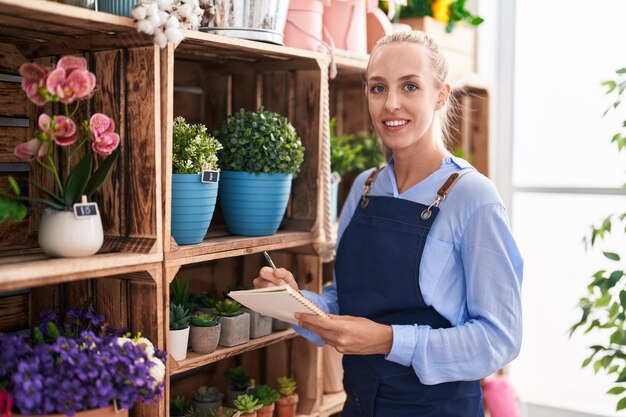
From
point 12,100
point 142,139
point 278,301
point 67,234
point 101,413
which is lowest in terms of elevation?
point 101,413

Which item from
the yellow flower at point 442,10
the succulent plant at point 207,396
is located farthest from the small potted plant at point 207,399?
the yellow flower at point 442,10

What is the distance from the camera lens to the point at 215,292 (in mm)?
2441

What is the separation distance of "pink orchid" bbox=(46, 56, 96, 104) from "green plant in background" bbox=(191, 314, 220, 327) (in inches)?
27.7

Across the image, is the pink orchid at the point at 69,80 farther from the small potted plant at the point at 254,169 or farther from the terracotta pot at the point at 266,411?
the terracotta pot at the point at 266,411

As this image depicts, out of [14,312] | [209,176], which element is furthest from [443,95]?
[14,312]

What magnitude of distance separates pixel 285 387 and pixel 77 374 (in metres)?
0.92

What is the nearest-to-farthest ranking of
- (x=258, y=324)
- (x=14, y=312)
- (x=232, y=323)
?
1. (x=14, y=312)
2. (x=232, y=323)
3. (x=258, y=324)

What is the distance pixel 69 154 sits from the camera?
5.03 feet

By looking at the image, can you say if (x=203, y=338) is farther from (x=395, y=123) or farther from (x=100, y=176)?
(x=395, y=123)

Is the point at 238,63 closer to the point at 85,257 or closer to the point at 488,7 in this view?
the point at 85,257

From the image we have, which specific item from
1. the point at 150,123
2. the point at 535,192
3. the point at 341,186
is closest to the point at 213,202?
the point at 150,123

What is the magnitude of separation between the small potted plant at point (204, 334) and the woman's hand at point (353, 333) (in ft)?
0.83

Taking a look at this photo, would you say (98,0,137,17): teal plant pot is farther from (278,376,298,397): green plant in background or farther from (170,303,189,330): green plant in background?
(278,376,298,397): green plant in background

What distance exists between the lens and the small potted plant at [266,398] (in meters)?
2.13
